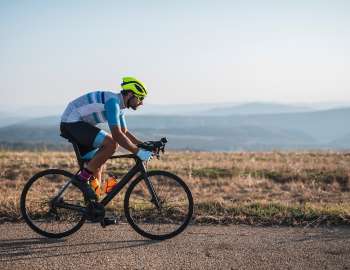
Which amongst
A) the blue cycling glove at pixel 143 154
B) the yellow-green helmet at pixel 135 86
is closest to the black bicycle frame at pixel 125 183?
the blue cycling glove at pixel 143 154

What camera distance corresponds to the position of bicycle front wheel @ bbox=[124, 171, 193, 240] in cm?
648

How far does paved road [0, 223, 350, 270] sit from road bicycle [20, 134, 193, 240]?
0.59 ft

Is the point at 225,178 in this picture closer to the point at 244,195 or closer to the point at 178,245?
the point at 244,195

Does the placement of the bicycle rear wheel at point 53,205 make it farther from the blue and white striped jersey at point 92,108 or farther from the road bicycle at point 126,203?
the blue and white striped jersey at point 92,108

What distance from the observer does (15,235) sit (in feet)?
21.0

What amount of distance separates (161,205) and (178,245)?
0.84 m

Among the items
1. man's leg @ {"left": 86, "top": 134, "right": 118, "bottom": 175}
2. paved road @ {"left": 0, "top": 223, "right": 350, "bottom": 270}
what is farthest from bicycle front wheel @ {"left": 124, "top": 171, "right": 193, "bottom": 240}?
man's leg @ {"left": 86, "top": 134, "right": 118, "bottom": 175}

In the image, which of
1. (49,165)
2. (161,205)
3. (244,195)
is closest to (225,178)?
(244,195)

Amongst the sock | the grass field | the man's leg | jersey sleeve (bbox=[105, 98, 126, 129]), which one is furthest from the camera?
the grass field

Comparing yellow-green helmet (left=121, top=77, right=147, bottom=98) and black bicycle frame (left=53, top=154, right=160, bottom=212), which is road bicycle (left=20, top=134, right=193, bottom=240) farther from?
yellow-green helmet (left=121, top=77, right=147, bottom=98)

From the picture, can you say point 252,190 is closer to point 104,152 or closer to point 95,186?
point 95,186

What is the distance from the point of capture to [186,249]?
231 inches

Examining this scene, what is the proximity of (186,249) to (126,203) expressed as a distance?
114cm

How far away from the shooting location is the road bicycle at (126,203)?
21.2ft
